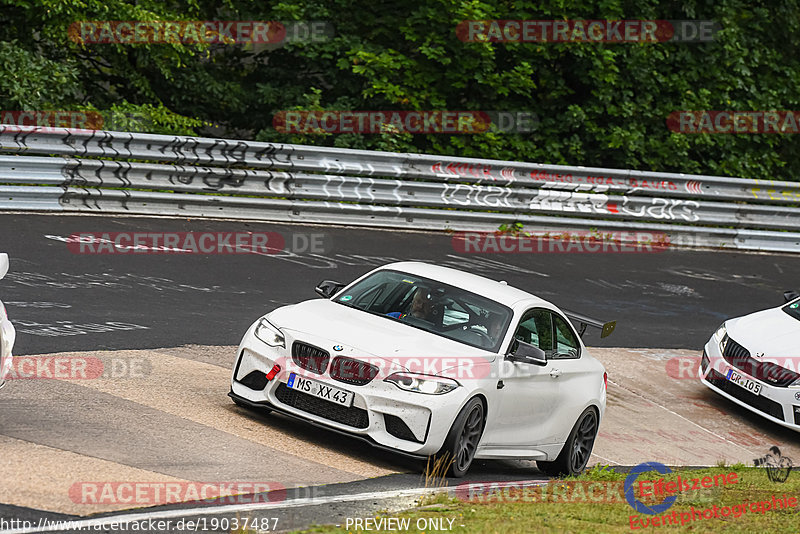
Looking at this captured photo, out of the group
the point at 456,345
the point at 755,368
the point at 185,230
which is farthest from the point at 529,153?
the point at 456,345

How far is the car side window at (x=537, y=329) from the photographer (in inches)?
371

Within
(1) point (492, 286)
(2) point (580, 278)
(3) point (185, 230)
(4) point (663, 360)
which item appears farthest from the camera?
(2) point (580, 278)

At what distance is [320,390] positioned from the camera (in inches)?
330

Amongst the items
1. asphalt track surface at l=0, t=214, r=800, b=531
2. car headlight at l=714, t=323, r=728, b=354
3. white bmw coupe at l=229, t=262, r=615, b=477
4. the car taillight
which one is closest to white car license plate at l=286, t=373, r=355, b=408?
white bmw coupe at l=229, t=262, r=615, b=477

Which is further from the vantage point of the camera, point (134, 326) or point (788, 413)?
point (788, 413)

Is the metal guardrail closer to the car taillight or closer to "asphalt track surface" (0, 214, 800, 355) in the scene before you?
"asphalt track surface" (0, 214, 800, 355)

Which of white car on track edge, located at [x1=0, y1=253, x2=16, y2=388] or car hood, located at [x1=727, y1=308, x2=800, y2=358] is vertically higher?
white car on track edge, located at [x1=0, y1=253, x2=16, y2=388]

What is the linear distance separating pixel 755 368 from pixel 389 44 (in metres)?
13.1

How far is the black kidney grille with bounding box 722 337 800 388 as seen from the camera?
484 inches

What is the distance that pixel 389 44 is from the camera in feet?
77.4

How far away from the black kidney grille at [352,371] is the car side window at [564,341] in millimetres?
2178

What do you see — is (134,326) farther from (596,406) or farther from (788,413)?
(788,413)

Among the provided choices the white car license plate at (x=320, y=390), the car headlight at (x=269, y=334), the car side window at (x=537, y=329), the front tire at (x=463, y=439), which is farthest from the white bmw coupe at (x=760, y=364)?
the car headlight at (x=269, y=334)

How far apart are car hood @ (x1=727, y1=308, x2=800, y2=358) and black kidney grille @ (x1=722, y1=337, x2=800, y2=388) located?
8cm
